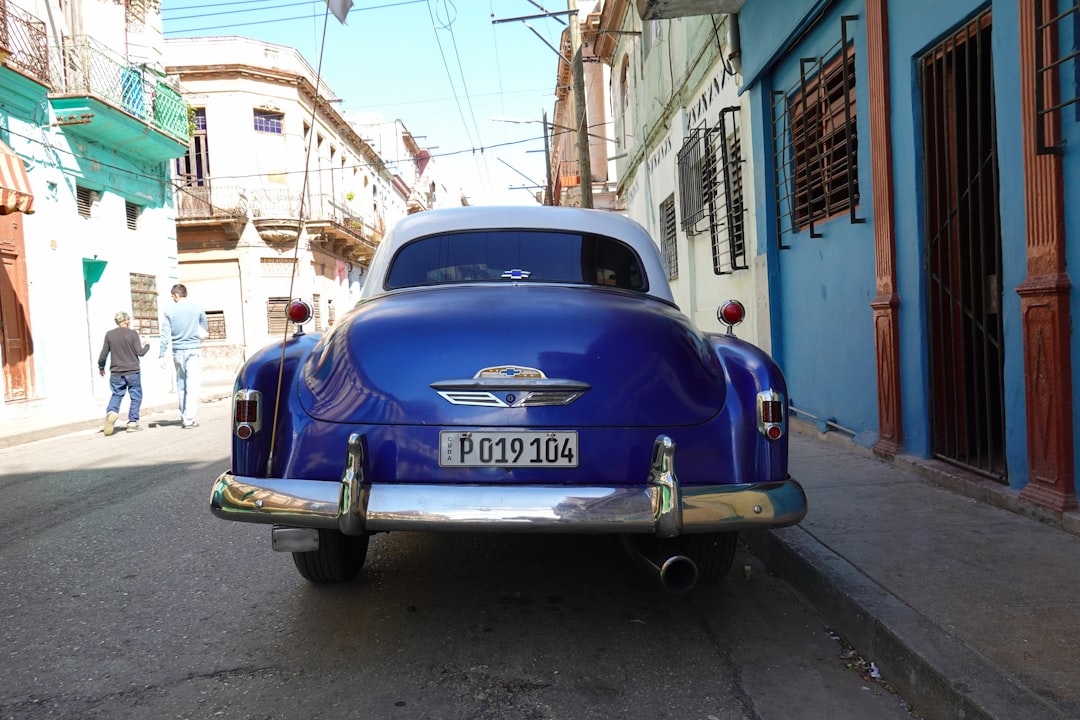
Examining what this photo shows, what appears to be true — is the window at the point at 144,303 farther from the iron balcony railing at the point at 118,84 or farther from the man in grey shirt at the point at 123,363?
the man in grey shirt at the point at 123,363

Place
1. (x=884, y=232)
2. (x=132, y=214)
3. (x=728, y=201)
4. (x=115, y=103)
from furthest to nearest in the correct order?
(x=132, y=214)
(x=115, y=103)
(x=728, y=201)
(x=884, y=232)

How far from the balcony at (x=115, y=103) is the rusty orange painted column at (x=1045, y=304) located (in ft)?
52.7

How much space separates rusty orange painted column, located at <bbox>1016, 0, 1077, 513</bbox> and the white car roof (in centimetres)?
176

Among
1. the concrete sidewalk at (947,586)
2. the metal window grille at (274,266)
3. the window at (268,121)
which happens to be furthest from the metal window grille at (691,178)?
the window at (268,121)

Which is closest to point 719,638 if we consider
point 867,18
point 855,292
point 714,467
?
point 714,467

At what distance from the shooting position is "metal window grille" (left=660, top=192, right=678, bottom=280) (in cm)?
1477

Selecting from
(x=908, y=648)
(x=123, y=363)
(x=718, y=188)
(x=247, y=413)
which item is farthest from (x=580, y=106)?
(x=908, y=648)

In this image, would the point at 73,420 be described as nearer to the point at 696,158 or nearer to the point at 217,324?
the point at 696,158

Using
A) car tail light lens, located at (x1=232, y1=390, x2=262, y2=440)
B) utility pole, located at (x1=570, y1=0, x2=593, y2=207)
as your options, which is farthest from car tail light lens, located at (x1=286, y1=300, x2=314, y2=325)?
utility pole, located at (x1=570, y1=0, x2=593, y2=207)

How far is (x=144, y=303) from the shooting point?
19734mm

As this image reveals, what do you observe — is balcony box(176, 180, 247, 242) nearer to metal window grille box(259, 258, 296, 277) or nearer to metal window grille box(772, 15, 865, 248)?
metal window grille box(259, 258, 296, 277)

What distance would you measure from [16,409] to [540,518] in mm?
14124

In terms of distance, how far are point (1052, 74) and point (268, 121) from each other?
3043 cm

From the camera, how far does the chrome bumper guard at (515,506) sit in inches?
111
